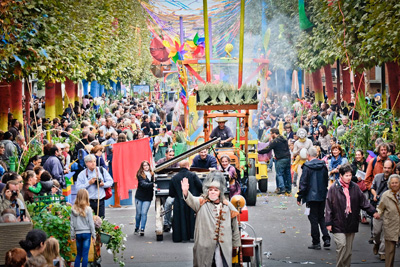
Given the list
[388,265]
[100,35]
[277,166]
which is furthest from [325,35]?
[388,265]

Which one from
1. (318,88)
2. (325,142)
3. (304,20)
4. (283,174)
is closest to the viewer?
(283,174)

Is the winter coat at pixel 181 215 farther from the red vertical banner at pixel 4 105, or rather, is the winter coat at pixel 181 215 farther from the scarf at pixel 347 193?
the red vertical banner at pixel 4 105

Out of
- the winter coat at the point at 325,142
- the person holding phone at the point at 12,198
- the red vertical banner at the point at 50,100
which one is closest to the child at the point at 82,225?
the person holding phone at the point at 12,198

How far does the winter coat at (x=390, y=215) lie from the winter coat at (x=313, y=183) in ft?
6.55

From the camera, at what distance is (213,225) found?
925 cm

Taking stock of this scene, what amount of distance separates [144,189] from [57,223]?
12.7 feet

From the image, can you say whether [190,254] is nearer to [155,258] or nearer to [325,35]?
[155,258]

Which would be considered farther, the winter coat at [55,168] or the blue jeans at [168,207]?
the winter coat at [55,168]

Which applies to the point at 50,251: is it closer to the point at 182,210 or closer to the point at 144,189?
the point at 182,210

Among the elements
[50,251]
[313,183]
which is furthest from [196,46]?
[50,251]

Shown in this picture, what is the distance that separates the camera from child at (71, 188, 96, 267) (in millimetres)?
10695

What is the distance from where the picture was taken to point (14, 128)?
20469 mm

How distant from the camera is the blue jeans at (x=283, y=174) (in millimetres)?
19156

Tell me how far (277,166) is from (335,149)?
4.33m
